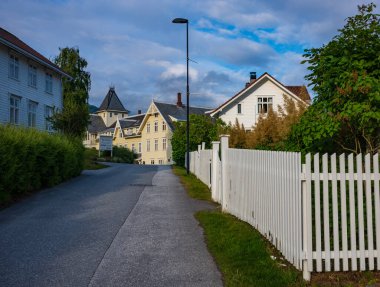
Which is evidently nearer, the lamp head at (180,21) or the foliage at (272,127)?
the foliage at (272,127)

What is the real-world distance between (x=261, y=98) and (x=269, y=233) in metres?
33.5

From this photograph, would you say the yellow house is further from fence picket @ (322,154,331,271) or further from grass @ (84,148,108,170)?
fence picket @ (322,154,331,271)

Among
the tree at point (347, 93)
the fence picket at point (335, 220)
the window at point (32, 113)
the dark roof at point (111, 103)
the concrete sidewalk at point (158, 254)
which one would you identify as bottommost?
the concrete sidewalk at point (158, 254)

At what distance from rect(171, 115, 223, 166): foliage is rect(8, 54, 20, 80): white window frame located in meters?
14.7

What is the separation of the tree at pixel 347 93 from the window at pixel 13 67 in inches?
895

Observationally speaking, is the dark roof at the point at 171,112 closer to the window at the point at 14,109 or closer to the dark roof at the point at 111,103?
the window at the point at 14,109

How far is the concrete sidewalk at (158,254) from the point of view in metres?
5.40

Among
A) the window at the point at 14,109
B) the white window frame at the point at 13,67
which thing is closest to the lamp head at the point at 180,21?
the white window frame at the point at 13,67

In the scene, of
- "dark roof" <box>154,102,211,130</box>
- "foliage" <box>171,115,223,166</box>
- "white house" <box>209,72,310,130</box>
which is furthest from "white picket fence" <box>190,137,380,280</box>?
"dark roof" <box>154,102,211,130</box>

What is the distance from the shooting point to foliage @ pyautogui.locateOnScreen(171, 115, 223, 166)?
36375mm

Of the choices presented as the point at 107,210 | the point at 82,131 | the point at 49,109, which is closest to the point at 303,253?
the point at 107,210

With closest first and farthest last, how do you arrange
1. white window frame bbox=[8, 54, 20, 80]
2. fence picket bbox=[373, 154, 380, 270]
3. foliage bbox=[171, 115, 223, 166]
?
fence picket bbox=[373, 154, 380, 270]
white window frame bbox=[8, 54, 20, 80]
foliage bbox=[171, 115, 223, 166]

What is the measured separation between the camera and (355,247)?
5.43 metres

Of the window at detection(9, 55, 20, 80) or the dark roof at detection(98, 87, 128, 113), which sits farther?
the dark roof at detection(98, 87, 128, 113)
